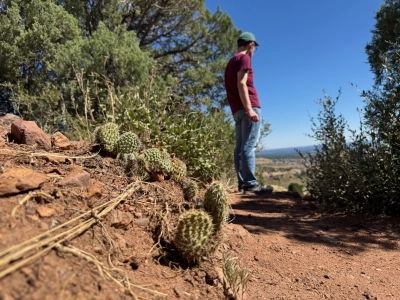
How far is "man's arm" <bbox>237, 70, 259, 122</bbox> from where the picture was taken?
4.00 meters

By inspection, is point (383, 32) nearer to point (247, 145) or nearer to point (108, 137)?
point (247, 145)

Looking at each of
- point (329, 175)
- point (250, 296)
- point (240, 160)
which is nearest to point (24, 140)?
point (250, 296)

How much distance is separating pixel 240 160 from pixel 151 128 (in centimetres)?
185

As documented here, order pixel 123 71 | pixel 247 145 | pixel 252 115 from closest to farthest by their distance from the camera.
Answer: pixel 252 115 → pixel 247 145 → pixel 123 71

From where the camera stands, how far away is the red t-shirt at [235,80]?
405cm

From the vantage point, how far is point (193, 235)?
1581 millimetres

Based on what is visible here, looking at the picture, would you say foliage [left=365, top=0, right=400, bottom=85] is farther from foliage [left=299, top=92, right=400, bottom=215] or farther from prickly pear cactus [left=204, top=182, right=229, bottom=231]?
prickly pear cactus [left=204, top=182, right=229, bottom=231]

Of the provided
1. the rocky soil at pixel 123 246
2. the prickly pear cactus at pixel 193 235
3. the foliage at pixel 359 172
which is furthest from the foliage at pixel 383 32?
the prickly pear cactus at pixel 193 235

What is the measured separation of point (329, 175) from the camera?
4.04 metres

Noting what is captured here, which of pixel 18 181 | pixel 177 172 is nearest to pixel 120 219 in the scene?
pixel 18 181

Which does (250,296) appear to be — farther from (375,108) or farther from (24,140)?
(375,108)

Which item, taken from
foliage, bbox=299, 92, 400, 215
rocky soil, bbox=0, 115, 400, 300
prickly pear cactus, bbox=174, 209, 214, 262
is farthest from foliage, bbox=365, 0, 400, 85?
prickly pear cactus, bbox=174, 209, 214, 262

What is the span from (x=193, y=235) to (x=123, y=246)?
36 cm

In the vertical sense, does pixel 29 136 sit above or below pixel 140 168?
above
